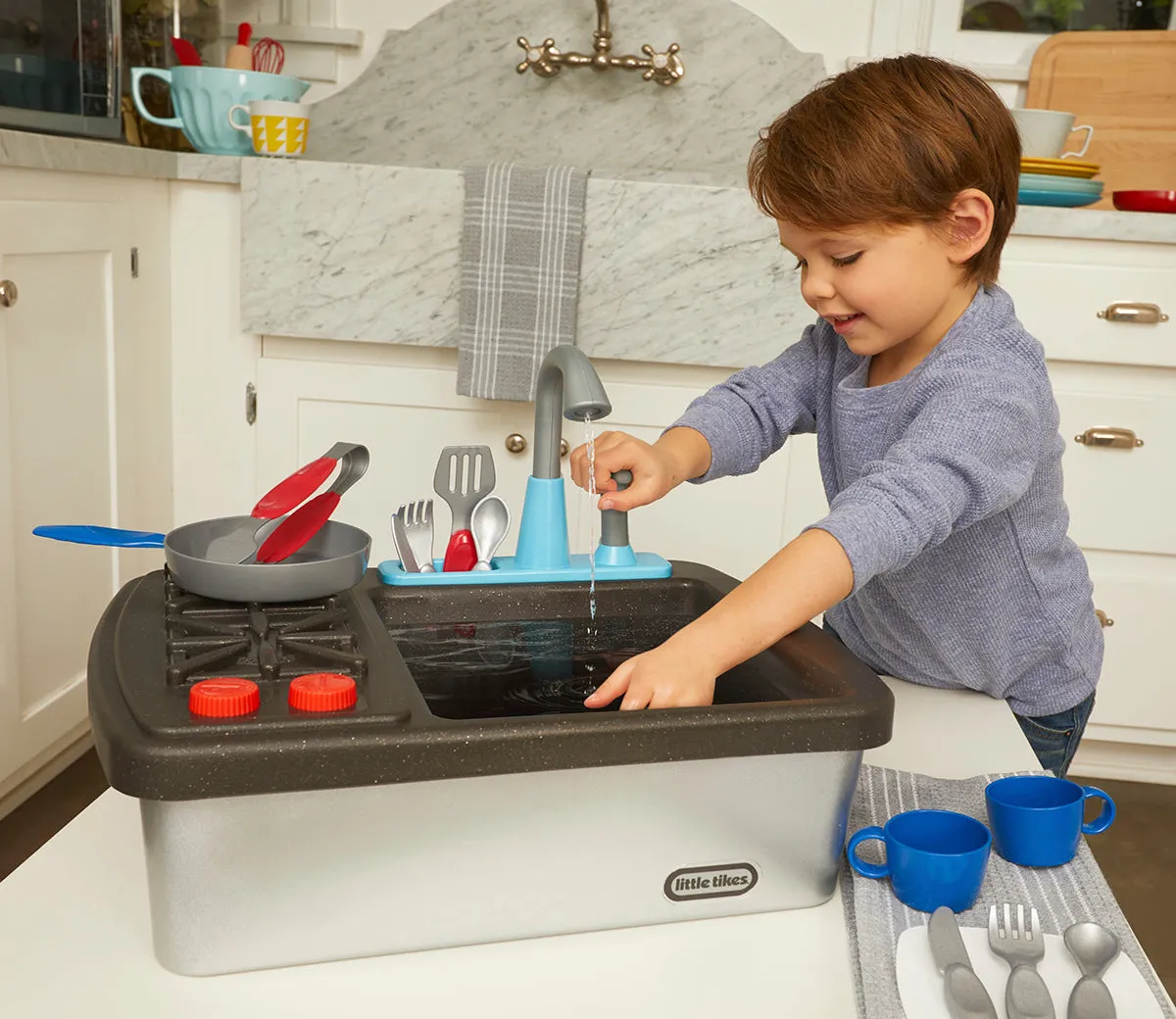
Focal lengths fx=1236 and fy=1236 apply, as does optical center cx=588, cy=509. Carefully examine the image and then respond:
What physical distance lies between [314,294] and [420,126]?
713mm

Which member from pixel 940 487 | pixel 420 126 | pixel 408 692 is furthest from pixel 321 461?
pixel 420 126

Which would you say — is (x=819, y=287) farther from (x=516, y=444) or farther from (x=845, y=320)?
(x=516, y=444)

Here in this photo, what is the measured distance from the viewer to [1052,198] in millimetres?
2078

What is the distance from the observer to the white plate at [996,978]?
58 cm

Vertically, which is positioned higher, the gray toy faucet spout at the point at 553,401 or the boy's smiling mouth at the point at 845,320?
the boy's smiling mouth at the point at 845,320

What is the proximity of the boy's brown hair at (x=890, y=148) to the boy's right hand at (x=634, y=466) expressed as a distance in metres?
0.23

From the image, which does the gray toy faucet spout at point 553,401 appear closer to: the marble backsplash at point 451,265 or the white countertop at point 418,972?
the white countertop at point 418,972

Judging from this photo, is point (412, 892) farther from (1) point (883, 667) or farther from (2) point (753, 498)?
(2) point (753, 498)

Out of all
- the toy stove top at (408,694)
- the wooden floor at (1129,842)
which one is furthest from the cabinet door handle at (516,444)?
the toy stove top at (408,694)

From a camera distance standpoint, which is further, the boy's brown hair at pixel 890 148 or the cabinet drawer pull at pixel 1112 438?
the cabinet drawer pull at pixel 1112 438

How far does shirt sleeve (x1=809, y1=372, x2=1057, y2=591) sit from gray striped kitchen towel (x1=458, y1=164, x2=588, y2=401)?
1128mm

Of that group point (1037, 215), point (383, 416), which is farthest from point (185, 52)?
point (1037, 215)

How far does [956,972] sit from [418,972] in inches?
10.2

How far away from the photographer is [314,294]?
201 centimetres
